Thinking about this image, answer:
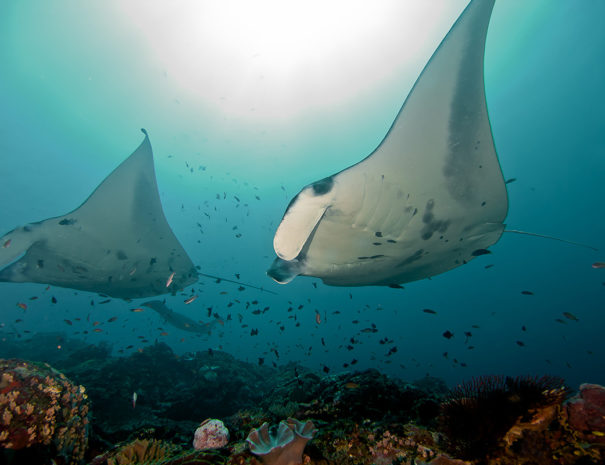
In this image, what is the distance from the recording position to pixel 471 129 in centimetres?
270

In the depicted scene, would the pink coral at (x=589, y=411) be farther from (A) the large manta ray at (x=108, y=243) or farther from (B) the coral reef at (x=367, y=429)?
(A) the large manta ray at (x=108, y=243)

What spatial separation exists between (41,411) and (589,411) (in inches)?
182

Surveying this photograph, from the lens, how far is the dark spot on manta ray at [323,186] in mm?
2549

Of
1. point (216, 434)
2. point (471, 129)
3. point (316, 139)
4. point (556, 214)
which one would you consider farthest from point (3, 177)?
point (556, 214)

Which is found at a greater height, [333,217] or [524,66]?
[524,66]

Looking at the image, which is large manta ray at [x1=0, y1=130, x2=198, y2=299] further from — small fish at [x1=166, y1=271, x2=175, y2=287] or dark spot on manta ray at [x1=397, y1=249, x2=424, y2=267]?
dark spot on manta ray at [x1=397, y1=249, x2=424, y2=267]

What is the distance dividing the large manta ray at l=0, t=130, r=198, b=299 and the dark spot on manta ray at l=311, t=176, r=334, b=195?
4051 mm

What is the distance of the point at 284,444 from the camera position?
1914mm

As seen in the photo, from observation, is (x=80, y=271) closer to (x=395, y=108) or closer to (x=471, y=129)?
(x=471, y=129)

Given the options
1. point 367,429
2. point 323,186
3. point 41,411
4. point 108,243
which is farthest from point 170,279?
point 367,429

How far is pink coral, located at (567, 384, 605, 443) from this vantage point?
171 cm

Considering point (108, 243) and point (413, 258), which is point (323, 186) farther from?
point (108, 243)

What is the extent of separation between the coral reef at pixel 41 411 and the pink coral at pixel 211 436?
1.29 meters

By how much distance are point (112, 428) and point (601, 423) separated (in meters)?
7.56
